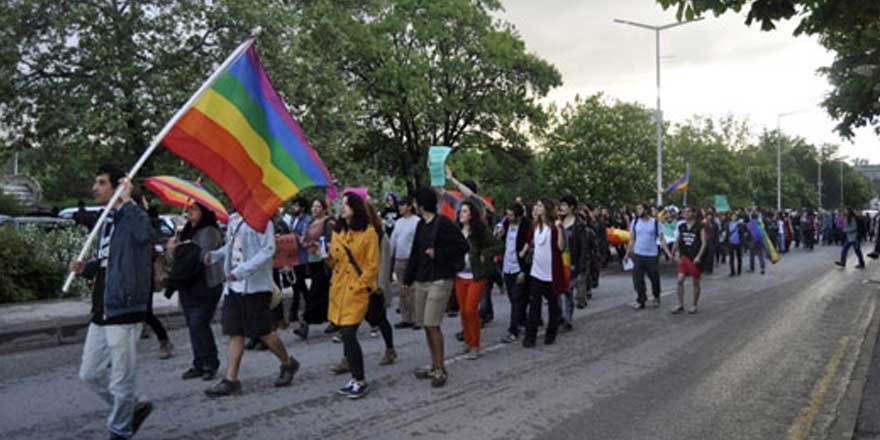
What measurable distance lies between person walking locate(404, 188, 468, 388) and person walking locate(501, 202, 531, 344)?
221cm

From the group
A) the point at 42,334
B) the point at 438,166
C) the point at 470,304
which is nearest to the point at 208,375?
the point at 470,304

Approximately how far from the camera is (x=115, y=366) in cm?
498

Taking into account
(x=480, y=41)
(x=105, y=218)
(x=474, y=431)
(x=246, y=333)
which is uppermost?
(x=480, y=41)

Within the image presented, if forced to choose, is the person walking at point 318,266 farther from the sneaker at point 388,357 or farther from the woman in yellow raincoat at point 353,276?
the woman in yellow raincoat at point 353,276

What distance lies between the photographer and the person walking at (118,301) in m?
4.96

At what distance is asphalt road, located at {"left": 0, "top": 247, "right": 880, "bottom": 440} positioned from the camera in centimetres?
573

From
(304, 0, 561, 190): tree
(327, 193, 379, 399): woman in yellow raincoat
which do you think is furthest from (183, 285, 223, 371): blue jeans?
(304, 0, 561, 190): tree

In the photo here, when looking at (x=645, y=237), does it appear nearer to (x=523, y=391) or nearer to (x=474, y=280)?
(x=474, y=280)

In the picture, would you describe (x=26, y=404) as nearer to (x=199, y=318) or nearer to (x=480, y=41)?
(x=199, y=318)

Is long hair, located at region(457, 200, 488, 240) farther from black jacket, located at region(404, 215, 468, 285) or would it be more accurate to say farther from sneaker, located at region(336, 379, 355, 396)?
sneaker, located at region(336, 379, 355, 396)

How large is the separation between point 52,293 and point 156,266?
6.28 metres

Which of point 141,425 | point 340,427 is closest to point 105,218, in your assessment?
point 141,425

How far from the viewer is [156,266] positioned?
8.36m

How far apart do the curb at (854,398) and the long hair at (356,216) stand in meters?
4.00
